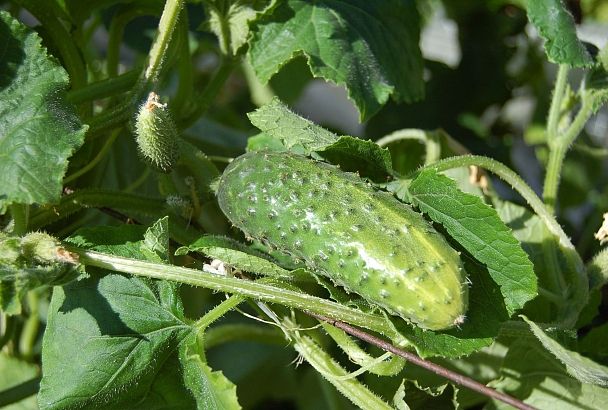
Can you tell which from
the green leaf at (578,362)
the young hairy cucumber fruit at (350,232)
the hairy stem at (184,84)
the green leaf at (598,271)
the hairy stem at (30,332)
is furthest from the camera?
the hairy stem at (30,332)

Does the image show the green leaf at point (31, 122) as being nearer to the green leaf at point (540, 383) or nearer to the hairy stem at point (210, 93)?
the hairy stem at point (210, 93)

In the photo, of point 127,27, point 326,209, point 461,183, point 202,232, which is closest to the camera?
point 326,209

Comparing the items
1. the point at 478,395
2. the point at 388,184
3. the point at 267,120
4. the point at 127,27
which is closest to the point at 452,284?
the point at 388,184

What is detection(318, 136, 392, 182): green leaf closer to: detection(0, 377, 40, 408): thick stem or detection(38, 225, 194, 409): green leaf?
detection(38, 225, 194, 409): green leaf

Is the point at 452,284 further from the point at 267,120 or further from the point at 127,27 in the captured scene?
the point at 127,27

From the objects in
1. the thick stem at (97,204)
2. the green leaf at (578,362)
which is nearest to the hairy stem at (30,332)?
the thick stem at (97,204)

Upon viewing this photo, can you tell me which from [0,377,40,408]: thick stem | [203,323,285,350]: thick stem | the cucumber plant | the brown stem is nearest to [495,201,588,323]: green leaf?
A: the cucumber plant

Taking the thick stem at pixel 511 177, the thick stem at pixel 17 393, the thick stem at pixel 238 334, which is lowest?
the thick stem at pixel 17 393

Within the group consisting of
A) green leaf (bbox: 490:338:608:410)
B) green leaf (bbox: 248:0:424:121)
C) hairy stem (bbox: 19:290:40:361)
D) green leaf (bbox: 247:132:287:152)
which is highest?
green leaf (bbox: 248:0:424:121)
